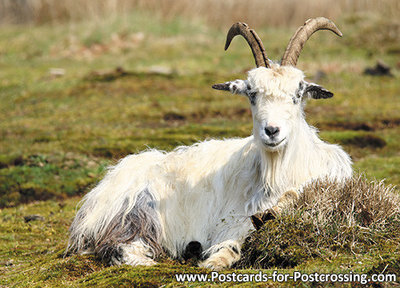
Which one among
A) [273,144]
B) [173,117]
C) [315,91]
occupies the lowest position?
[173,117]

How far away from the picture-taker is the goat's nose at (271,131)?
22.9 feet

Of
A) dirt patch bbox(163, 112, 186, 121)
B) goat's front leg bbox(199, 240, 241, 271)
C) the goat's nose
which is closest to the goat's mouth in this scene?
the goat's nose

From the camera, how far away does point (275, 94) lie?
24.1 feet

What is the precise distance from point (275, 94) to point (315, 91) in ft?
2.74

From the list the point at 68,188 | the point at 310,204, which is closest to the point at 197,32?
the point at 68,188

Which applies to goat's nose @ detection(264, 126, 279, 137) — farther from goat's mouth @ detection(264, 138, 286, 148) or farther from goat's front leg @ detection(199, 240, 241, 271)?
goat's front leg @ detection(199, 240, 241, 271)

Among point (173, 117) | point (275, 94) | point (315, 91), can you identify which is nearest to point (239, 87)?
point (275, 94)

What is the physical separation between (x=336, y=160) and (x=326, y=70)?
18.6 meters

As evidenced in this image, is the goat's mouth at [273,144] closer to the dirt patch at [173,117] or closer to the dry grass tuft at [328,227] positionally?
the dry grass tuft at [328,227]

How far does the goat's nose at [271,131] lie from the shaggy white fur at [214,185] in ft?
0.09

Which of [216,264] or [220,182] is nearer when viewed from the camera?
[216,264]

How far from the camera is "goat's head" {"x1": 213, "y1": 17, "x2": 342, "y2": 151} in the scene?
708cm

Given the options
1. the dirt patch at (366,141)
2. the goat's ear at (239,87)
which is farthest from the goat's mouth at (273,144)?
the dirt patch at (366,141)

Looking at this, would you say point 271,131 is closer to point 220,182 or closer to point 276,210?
point 276,210
